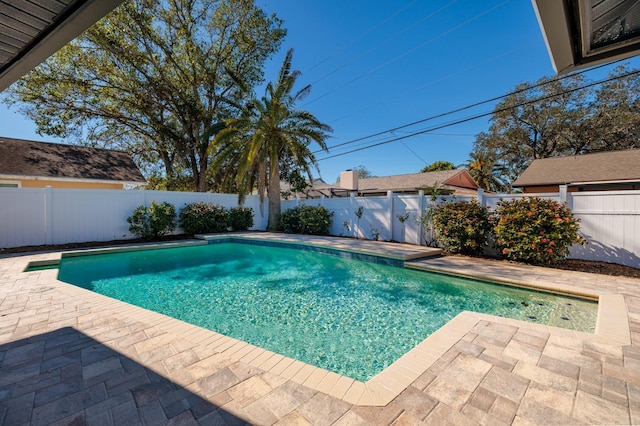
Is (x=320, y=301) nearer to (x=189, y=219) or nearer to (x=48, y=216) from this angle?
(x=189, y=219)

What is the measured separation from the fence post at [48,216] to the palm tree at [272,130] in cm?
576

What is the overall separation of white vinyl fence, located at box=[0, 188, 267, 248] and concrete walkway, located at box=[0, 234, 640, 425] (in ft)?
25.3

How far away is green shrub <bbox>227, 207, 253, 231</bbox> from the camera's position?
13875 mm

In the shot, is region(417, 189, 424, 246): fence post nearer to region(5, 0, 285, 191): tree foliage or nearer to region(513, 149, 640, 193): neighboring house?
region(5, 0, 285, 191): tree foliage

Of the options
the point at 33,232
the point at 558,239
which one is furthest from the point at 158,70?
the point at 558,239

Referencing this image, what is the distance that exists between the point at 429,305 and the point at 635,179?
52.8 feet

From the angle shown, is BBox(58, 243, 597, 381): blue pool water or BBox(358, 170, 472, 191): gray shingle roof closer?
BBox(58, 243, 597, 381): blue pool water

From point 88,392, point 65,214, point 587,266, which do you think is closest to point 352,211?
point 587,266

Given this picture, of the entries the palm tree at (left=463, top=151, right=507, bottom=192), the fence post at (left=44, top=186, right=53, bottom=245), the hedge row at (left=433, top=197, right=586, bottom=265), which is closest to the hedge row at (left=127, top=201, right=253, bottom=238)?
the fence post at (left=44, top=186, right=53, bottom=245)

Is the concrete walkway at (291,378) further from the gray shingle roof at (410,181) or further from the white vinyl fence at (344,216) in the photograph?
the gray shingle roof at (410,181)

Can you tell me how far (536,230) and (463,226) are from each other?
5.73ft

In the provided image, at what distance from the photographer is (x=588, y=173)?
15.4m

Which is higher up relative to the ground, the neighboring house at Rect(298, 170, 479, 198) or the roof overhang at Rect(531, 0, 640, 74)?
the neighboring house at Rect(298, 170, 479, 198)

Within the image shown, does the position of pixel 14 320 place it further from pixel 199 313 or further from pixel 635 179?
pixel 635 179
